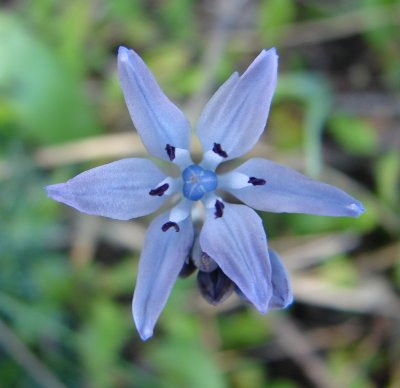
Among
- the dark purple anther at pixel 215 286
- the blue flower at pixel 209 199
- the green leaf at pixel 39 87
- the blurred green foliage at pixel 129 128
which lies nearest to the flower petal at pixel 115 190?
the blue flower at pixel 209 199

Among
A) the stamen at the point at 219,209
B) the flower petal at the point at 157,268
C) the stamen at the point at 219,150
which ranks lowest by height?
the flower petal at the point at 157,268

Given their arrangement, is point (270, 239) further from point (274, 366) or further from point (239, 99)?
point (239, 99)

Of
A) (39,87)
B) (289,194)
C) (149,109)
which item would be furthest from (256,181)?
(39,87)

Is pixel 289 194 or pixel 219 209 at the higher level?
pixel 289 194

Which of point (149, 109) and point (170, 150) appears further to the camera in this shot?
point (170, 150)

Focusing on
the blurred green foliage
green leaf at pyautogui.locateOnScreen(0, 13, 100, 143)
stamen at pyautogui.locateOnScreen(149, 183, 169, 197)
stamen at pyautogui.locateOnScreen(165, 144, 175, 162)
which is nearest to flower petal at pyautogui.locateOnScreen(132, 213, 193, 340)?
stamen at pyautogui.locateOnScreen(149, 183, 169, 197)

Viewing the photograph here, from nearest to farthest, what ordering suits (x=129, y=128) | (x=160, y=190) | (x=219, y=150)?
(x=160, y=190)
(x=219, y=150)
(x=129, y=128)

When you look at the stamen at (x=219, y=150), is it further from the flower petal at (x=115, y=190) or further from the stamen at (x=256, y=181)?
the flower petal at (x=115, y=190)

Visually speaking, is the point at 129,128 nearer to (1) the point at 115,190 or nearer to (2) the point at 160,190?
(2) the point at 160,190
